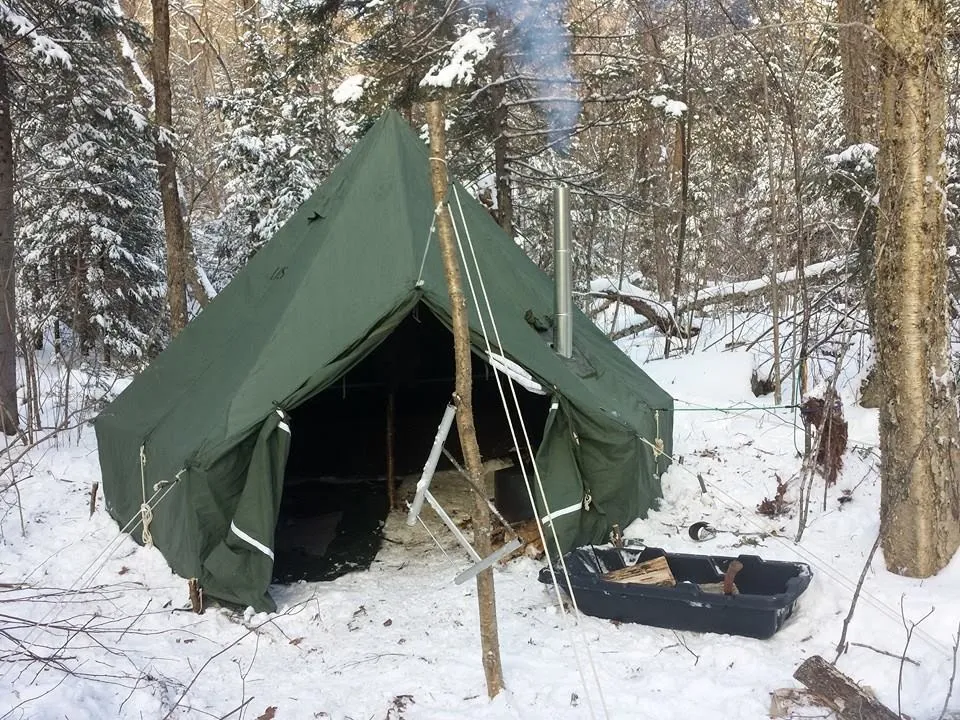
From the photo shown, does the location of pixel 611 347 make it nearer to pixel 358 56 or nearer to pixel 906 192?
pixel 906 192

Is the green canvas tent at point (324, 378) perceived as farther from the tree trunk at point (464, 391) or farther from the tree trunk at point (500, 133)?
the tree trunk at point (500, 133)

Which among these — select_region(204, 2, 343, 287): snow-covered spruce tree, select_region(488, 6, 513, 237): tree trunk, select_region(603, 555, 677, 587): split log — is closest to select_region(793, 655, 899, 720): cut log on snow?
select_region(603, 555, 677, 587): split log

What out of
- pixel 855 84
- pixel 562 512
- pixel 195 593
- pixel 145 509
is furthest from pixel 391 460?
pixel 855 84

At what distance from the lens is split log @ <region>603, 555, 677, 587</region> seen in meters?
3.96

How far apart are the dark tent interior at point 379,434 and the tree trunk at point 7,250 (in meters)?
2.85

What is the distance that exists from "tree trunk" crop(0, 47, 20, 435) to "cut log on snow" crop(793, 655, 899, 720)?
7155 mm

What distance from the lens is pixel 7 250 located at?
24.7 feet

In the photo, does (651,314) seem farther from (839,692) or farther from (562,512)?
(839,692)

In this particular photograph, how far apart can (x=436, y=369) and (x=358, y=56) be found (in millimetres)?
4049

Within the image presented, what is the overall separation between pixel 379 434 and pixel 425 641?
4.53 metres

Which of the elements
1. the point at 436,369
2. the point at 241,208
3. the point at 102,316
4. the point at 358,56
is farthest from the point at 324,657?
the point at 241,208

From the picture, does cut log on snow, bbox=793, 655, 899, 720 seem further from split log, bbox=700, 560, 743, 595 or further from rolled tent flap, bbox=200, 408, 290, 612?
rolled tent flap, bbox=200, 408, 290, 612

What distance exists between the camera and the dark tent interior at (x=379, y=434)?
5.81 m

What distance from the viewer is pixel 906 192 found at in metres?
3.55
